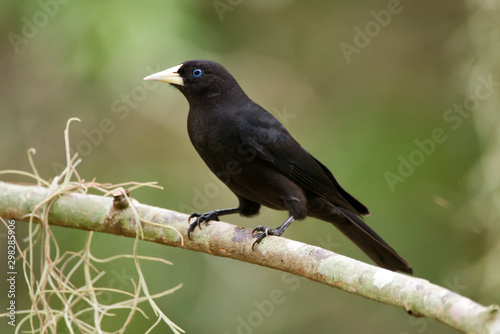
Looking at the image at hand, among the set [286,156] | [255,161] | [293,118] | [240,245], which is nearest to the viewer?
[240,245]

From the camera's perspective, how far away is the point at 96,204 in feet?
10.1

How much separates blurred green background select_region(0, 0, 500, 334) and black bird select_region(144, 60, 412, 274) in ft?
1.11

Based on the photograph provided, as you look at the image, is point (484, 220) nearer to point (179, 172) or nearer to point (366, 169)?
point (366, 169)

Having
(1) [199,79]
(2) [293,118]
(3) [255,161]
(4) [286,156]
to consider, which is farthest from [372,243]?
(2) [293,118]

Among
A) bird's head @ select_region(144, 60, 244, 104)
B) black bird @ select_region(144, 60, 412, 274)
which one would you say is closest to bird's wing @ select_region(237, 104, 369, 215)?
black bird @ select_region(144, 60, 412, 274)

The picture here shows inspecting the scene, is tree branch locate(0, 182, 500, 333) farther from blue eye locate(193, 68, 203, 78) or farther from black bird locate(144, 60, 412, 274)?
blue eye locate(193, 68, 203, 78)

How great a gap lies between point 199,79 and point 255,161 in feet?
2.10

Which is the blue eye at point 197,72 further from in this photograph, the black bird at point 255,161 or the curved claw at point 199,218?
the curved claw at point 199,218

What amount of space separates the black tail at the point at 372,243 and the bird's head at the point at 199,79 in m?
1.04

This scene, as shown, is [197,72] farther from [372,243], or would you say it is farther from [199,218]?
[372,243]

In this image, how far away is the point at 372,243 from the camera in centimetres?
392

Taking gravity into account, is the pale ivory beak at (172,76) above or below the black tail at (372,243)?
above

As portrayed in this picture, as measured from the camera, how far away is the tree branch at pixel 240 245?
2.00 m

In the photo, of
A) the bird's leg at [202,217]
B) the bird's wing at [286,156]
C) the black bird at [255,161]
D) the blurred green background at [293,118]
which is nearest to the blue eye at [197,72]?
the black bird at [255,161]
